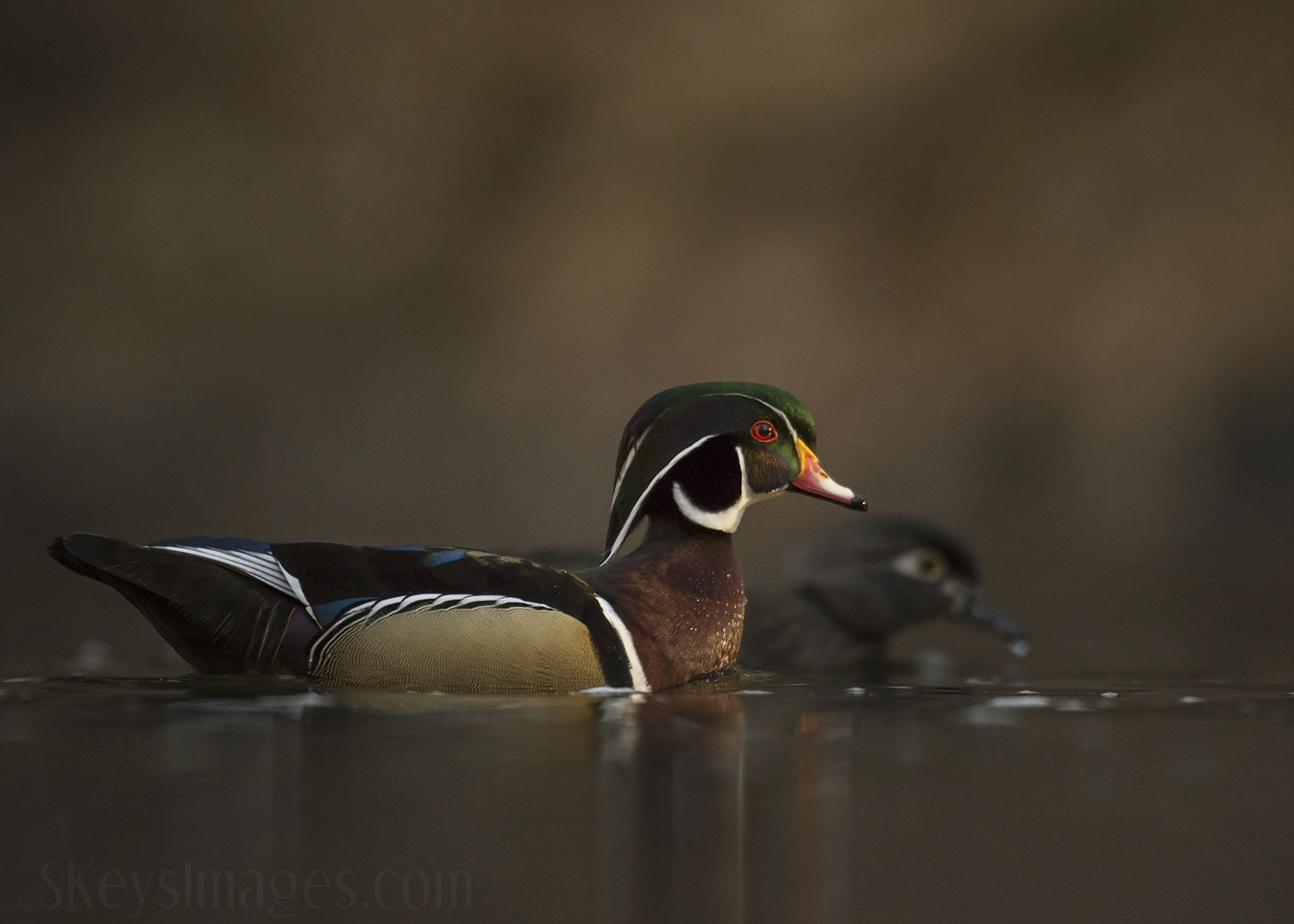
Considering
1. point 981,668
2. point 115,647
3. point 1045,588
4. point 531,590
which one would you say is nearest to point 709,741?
point 531,590

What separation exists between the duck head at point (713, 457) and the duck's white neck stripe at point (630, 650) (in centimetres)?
23

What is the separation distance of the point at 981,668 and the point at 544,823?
90.3 inches

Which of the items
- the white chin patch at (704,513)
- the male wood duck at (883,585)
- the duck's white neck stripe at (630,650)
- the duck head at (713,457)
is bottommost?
the duck's white neck stripe at (630,650)

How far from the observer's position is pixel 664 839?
6.66 ft

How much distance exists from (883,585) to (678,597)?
60.2 inches

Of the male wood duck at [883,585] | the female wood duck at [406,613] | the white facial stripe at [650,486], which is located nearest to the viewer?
the female wood duck at [406,613]

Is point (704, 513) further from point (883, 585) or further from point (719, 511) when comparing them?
point (883, 585)

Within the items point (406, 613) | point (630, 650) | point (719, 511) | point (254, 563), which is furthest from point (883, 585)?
point (254, 563)

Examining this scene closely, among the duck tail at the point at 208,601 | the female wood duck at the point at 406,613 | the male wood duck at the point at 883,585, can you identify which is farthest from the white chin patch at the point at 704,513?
the male wood duck at the point at 883,585

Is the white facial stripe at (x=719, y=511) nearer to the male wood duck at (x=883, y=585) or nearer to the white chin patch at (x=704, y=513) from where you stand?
the white chin patch at (x=704, y=513)

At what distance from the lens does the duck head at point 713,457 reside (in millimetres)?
3369

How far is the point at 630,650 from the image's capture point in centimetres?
318

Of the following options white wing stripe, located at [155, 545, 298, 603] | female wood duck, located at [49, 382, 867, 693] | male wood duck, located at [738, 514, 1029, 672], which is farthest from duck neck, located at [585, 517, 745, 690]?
male wood duck, located at [738, 514, 1029, 672]

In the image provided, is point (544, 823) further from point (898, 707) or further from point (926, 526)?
point (926, 526)
